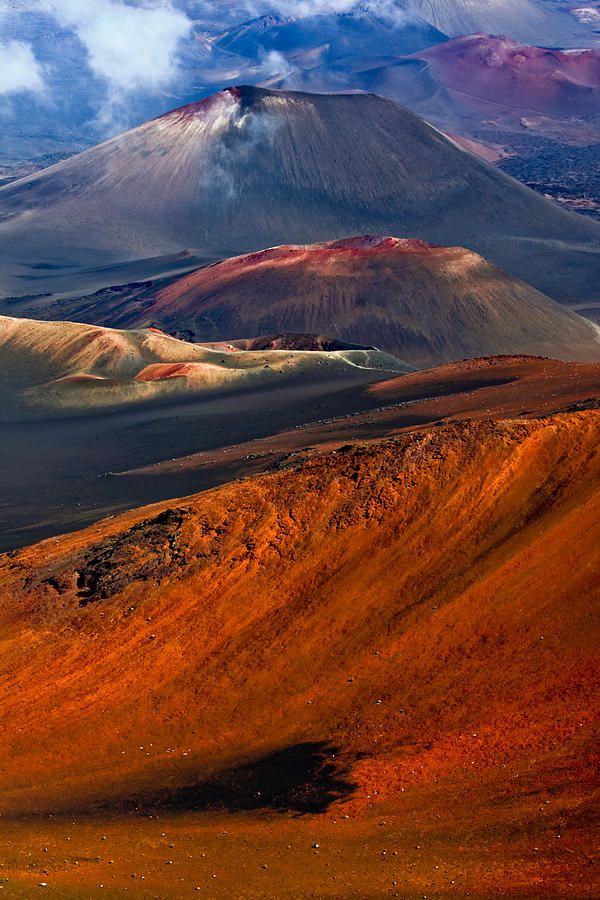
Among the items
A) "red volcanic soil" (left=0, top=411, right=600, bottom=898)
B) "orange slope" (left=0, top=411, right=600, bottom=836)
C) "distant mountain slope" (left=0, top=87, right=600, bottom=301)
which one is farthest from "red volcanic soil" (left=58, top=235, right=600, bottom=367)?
"red volcanic soil" (left=0, top=411, right=600, bottom=898)

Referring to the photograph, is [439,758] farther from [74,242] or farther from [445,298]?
[74,242]

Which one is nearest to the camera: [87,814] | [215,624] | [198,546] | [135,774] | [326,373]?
[87,814]

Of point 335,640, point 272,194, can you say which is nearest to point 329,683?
point 335,640

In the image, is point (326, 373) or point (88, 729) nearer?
point (88, 729)

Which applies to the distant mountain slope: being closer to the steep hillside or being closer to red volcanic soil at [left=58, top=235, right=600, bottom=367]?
red volcanic soil at [left=58, top=235, right=600, bottom=367]

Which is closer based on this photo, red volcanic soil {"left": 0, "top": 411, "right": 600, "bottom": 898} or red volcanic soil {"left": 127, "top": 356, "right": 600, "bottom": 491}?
red volcanic soil {"left": 0, "top": 411, "right": 600, "bottom": 898}

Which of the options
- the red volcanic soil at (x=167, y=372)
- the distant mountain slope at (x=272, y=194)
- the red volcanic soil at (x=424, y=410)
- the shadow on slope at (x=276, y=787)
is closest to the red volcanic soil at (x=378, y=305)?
the red volcanic soil at (x=167, y=372)

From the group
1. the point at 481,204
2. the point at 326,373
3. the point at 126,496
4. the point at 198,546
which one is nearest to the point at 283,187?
the point at 481,204
